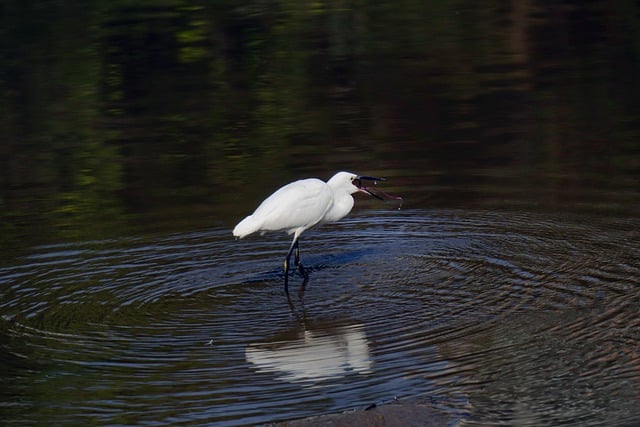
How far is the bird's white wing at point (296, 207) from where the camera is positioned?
916 cm

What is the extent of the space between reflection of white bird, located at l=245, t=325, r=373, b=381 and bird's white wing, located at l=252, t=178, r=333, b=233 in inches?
55.0

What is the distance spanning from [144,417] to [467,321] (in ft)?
7.68

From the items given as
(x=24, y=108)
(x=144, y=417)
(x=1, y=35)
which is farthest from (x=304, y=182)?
(x=1, y=35)

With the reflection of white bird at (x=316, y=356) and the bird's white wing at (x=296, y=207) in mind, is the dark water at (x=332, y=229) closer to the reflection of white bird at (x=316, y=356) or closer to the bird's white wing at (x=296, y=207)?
the reflection of white bird at (x=316, y=356)

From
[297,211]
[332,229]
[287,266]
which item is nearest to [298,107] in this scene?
[332,229]

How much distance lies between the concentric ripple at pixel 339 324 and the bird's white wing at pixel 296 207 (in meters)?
0.46

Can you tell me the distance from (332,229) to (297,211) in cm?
148

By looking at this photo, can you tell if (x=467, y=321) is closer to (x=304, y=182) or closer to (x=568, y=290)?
(x=568, y=290)

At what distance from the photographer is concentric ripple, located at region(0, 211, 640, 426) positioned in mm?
6578

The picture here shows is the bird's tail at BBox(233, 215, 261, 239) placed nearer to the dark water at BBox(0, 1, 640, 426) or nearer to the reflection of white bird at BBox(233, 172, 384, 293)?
the reflection of white bird at BBox(233, 172, 384, 293)

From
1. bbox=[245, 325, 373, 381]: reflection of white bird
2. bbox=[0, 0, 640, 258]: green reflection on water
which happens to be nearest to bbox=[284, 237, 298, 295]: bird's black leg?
bbox=[245, 325, 373, 381]: reflection of white bird

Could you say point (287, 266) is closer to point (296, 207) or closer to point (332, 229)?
point (296, 207)

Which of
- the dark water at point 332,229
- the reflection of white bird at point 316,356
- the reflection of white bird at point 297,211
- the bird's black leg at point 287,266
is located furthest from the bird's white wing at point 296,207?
the reflection of white bird at point 316,356

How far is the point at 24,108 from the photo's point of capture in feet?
58.1
